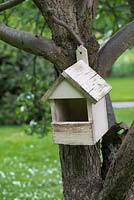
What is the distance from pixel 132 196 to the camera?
1.97 metres

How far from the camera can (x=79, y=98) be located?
2066mm

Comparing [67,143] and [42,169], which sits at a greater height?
[67,143]

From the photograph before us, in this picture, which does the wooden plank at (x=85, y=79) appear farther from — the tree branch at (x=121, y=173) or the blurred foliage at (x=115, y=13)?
the blurred foliage at (x=115, y=13)

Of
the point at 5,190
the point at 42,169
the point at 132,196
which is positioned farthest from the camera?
the point at 42,169

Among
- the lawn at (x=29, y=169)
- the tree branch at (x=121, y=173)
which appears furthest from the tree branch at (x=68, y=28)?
the lawn at (x=29, y=169)

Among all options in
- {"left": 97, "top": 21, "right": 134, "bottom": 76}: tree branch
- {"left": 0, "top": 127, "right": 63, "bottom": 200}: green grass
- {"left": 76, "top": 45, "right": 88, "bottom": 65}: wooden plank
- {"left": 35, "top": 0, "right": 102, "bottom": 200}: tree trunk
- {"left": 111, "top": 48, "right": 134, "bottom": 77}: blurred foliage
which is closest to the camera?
{"left": 76, "top": 45, "right": 88, "bottom": 65}: wooden plank

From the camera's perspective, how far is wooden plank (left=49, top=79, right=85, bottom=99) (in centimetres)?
200

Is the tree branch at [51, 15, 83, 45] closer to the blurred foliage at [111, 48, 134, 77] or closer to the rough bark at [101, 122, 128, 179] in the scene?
the rough bark at [101, 122, 128, 179]

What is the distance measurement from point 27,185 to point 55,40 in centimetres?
395

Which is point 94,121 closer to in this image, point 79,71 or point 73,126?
point 73,126

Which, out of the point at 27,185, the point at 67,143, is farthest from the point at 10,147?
the point at 67,143

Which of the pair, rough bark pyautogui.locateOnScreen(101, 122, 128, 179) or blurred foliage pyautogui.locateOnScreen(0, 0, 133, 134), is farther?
blurred foliage pyautogui.locateOnScreen(0, 0, 133, 134)

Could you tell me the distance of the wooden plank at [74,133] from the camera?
6.54ft

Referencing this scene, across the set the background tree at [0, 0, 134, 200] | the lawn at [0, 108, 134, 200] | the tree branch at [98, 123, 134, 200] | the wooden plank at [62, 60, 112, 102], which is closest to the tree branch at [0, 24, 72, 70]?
the background tree at [0, 0, 134, 200]
